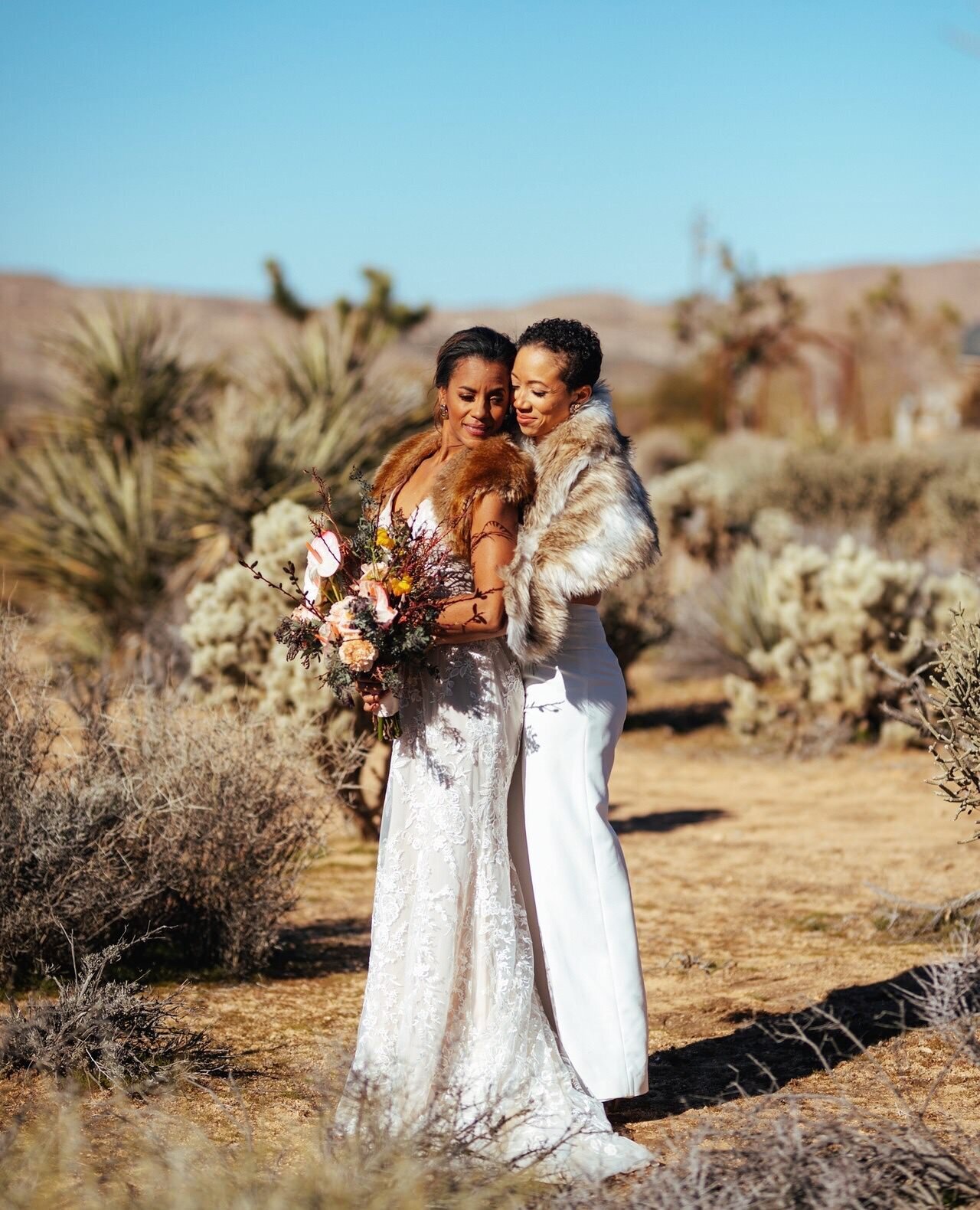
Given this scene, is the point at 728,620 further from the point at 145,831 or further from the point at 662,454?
the point at 662,454

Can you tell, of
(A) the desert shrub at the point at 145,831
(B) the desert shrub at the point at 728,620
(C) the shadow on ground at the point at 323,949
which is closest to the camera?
(A) the desert shrub at the point at 145,831

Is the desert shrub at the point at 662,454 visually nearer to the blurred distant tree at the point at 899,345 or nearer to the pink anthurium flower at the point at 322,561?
the blurred distant tree at the point at 899,345

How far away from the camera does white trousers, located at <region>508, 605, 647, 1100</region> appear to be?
3.77m

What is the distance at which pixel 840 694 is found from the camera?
1074 cm

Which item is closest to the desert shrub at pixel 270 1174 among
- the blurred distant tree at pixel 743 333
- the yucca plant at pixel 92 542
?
the yucca plant at pixel 92 542

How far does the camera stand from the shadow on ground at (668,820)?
8580 mm

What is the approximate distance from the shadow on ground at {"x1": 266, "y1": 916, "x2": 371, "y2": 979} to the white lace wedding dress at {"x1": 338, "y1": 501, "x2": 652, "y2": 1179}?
1.75 metres

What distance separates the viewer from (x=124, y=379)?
40.7 ft

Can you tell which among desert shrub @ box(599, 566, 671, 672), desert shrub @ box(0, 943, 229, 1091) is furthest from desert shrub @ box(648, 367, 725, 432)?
desert shrub @ box(0, 943, 229, 1091)

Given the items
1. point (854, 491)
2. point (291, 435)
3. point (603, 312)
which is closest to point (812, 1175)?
point (291, 435)

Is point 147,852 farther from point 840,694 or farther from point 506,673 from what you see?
point 840,694

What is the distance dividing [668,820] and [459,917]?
520 centimetres

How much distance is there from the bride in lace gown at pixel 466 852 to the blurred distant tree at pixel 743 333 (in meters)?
28.2

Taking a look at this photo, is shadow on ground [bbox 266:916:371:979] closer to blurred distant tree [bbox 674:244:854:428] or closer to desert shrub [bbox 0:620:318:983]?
desert shrub [bbox 0:620:318:983]
